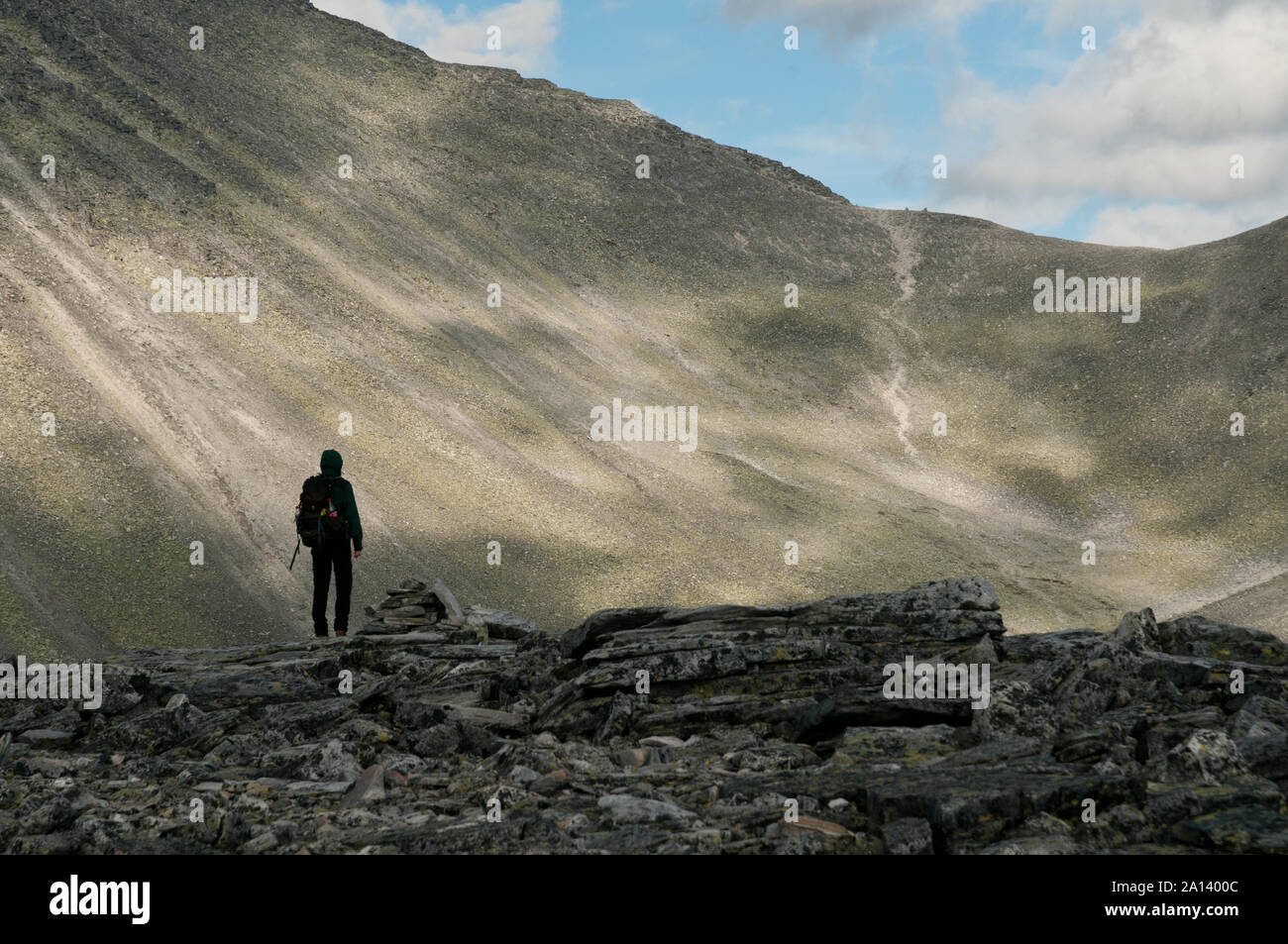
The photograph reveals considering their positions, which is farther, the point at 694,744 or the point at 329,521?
the point at 329,521

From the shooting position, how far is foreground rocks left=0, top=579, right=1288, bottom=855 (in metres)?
9.34

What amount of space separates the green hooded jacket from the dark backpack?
0.21ft

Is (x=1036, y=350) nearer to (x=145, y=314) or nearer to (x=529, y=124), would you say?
(x=529, y=124)

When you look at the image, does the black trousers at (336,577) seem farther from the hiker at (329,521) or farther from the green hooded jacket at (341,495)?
the green hooded jacket at (341,495)

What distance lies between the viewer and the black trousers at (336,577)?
71.1 feet

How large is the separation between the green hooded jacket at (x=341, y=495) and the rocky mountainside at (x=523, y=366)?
20.8 metres

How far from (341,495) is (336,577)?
167 cm

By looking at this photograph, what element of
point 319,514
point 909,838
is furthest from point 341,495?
point 909,838

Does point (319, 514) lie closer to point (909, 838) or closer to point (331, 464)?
point (331, 464)

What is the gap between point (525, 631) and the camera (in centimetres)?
2406

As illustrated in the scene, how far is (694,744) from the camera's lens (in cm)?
1366

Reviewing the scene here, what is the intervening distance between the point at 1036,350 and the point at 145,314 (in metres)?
67.2

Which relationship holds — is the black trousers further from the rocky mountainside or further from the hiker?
the rocky mountainside
